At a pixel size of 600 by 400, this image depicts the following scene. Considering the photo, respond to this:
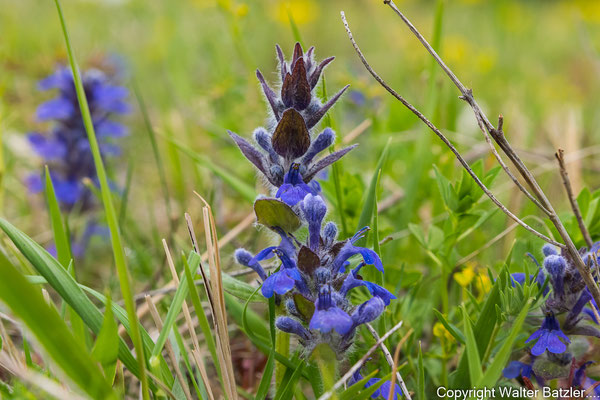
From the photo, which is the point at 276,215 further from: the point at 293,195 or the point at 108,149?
the point at 108,149

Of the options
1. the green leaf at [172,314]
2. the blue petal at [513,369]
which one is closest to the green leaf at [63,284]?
the green leaf at [172,314]

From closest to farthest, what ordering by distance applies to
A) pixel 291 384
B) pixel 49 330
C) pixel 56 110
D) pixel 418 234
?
1. pixel 49 330
2. pixel 291 384
3. pixel 418 234
4. pixel 56 110

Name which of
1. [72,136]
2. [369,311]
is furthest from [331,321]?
[72,136]

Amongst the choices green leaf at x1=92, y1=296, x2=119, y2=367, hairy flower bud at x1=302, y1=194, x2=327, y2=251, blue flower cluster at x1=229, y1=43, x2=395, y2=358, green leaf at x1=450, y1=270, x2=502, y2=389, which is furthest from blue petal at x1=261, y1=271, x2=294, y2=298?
green leaf at x1=450, y1=270, x2=502, y2=389

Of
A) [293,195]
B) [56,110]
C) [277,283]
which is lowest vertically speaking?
[277,283]

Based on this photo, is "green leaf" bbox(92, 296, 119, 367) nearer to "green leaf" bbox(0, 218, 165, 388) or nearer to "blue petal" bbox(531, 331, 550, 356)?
"green leaf" bbox(0, 218, 165, 388)

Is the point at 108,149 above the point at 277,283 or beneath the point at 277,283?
above
